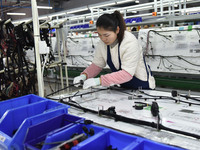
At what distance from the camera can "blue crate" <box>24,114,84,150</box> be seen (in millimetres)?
777

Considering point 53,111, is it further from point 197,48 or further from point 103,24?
point 197,48

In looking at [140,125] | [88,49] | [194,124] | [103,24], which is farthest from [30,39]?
[194,124]

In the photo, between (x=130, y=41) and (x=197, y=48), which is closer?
(x=130, y=41)

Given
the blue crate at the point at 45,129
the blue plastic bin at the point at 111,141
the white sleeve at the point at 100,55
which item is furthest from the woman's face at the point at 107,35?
the blue plastic bin at the point at 111,141

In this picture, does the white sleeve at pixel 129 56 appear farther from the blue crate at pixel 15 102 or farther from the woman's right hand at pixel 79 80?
the blue crate at pixel 15 102

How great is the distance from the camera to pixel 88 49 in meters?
4.59

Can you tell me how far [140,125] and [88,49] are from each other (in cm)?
368

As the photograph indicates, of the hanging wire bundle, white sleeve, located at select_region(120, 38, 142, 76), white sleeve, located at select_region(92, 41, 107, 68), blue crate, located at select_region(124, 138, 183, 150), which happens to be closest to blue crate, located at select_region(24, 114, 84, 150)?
blue crate, located at select_region(124, 138, 183, 150)

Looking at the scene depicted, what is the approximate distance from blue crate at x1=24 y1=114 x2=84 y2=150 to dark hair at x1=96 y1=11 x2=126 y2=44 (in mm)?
884

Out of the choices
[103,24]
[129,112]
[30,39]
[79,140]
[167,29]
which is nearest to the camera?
[79,140]

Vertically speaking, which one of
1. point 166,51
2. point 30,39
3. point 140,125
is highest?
point 30,39

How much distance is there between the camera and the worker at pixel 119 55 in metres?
1.63

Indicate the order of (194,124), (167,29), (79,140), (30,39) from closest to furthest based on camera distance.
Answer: (79,140), (194,124), (30,39), (167,29)

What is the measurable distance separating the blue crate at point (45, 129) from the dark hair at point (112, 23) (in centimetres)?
88
